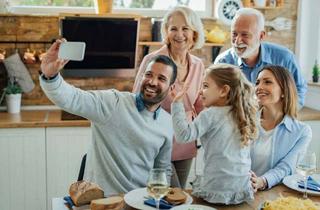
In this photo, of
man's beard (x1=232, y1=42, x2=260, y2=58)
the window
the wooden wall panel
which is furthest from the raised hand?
the window

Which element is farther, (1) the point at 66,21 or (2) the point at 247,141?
(1) the point at 66,21

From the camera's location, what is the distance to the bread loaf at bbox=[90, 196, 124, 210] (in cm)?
162

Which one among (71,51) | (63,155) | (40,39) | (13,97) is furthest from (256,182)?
(40,39)

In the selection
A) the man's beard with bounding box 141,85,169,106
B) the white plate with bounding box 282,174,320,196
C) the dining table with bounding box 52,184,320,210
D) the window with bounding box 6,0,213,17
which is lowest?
the dining table with bounding box 52,184,320,210

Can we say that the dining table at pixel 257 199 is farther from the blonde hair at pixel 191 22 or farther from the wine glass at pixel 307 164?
the blonde hair at pixel 191 22

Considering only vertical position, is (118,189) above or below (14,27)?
below

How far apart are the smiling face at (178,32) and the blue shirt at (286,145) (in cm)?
75

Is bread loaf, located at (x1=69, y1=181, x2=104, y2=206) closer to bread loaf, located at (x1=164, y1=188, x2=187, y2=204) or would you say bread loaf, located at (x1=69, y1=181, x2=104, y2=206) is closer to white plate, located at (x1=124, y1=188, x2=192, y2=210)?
white plate, located at (x1=124, y1=188, x2=192, y2=210)

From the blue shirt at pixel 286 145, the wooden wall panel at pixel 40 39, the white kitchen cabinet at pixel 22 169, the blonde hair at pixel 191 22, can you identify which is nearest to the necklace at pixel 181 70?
the blonde hair at pixel 191 22

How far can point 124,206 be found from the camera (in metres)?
1.70

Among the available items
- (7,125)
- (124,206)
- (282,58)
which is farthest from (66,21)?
(124,206)

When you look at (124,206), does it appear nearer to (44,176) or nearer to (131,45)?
(44,176)

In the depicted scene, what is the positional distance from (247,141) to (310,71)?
2.74 meters

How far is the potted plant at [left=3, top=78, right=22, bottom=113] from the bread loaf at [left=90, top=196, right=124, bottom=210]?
7.15ft
